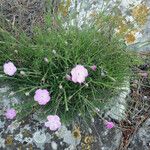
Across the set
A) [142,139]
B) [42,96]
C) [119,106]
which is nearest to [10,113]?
[42,96]

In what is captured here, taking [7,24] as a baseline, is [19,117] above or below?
below

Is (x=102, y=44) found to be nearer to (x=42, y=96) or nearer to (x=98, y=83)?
(x=98, y=83)

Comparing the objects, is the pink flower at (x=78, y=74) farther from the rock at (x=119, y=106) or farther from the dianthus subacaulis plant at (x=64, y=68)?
the rock at (x=119, y=106)

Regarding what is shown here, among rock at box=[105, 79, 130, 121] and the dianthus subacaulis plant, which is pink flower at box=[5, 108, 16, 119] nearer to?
the dianthus subacaulis plant

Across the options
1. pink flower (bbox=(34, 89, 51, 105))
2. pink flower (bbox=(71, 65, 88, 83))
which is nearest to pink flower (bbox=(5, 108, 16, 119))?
pink flower (bbox=(34, 89, 51, 105))

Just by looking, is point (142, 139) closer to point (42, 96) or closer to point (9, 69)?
point (42, 96)

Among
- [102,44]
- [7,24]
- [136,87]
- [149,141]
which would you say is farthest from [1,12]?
[149,141]
